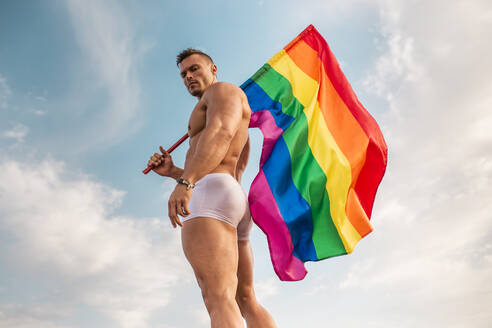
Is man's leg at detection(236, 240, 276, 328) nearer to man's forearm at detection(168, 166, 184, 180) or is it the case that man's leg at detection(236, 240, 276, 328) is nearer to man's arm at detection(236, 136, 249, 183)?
man's arm at detection(236, 136, 249, 183)

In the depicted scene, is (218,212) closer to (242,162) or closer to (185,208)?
(185,208)

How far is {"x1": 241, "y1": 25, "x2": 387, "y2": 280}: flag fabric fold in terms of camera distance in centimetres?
430

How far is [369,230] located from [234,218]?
1.76 m

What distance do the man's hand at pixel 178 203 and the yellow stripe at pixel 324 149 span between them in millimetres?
2041

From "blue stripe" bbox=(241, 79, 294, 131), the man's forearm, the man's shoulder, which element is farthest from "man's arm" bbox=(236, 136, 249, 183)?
"blue stripe" bbox=(241, 79, 294, 131)

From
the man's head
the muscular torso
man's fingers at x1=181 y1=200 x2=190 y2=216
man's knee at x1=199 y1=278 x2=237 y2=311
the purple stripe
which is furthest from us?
the purple stripe

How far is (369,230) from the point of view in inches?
169

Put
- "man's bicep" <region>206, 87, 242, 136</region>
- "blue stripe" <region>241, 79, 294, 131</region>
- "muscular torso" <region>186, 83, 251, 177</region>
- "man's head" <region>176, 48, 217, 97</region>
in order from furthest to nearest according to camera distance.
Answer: "blue stripe" <region>241, 79, 294, 131</region>, "man's head" <region>176, 48, 217, 97</region>, "muscular torso" <region>186, 83, 251, 177</region>, "man's bicep" <region>206, 87, 242, 136</region>

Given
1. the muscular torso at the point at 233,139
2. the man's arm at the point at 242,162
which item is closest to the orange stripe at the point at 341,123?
the man's arm at the point at 242,162

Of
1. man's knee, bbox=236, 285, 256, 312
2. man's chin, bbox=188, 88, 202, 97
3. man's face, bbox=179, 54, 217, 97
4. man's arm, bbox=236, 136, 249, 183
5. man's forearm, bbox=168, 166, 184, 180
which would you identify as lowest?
man's knee, bbox=236, 285, 256, 312

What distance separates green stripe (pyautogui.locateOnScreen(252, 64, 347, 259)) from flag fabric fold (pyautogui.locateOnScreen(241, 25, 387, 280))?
Answer: 10 mm

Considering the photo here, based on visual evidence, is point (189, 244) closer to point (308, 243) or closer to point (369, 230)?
point (308, 243)

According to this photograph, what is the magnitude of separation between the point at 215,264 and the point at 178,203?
523 mm

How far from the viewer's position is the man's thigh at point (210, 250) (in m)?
2.90
